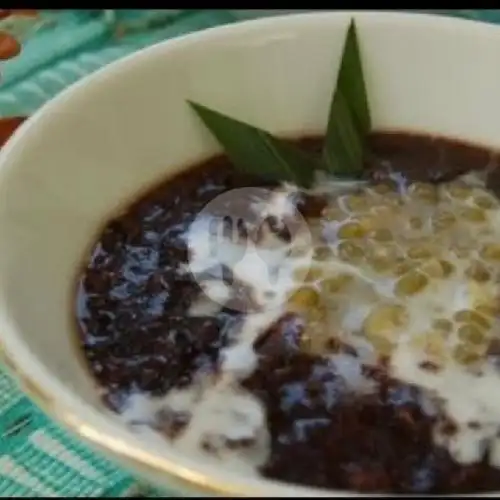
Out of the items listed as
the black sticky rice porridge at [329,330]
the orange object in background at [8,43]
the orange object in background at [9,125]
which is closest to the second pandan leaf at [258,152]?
the black sticky rice porridge at [329,330]

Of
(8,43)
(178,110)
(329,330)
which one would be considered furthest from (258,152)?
(8,43)

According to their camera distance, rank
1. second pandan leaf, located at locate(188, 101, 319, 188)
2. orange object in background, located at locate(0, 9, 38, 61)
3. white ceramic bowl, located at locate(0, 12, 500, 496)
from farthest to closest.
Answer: orange object in background, located at locate(0, 9, 38, 61), second pandan leaf, located at locate(188, 101, 319, 188), white ceramic bowl, located at locate(0, 12, 500, 496)

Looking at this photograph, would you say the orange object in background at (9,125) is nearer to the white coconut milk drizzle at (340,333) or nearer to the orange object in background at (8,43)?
the orange object in background at (8,43)

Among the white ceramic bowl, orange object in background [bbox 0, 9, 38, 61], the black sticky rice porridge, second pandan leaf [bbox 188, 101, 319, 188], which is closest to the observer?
the black sticky rice porridge

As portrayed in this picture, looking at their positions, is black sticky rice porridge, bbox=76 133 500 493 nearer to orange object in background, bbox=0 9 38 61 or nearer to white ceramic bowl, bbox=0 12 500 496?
white ceramic bowl, bbox=0 12 500 496

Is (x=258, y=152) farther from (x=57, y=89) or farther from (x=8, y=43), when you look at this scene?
(x=8, y=43)

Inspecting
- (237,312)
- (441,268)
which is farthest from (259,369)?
(441,268)

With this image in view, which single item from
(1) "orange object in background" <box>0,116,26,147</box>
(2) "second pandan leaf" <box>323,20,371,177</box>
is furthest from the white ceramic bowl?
(1) "orange object in background" <box>0,116,26,147</box>
